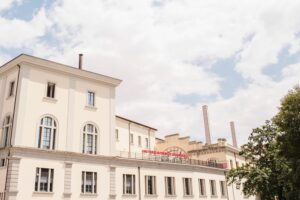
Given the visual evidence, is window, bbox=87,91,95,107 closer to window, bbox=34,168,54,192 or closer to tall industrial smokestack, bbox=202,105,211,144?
window, bbox=34,168,54,192

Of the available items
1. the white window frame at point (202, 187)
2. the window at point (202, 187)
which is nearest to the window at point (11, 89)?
the white window frame at point (202, 187)

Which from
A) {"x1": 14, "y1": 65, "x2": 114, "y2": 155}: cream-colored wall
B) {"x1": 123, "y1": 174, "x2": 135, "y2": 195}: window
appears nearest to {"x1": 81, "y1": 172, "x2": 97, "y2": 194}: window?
{"x1": 14, "y1": 65, "x2": 114, "y2": 155}: cream-colored wall

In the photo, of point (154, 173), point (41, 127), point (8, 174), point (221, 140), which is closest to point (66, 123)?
point (41, 127)

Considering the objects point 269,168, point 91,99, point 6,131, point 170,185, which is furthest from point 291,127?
point 6,131

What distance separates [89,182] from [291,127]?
18801mm

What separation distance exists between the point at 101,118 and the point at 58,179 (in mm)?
8174

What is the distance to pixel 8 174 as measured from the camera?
84.5 feet

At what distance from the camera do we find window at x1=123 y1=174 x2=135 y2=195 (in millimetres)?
33594

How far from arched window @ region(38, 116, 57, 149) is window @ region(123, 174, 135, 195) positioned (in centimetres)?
879

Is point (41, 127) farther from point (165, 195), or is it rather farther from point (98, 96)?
point (165, 195)

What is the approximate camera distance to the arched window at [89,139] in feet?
104

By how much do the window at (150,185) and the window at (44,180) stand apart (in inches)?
457

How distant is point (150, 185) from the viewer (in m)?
36.5

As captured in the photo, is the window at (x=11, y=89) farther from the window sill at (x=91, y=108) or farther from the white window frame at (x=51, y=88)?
the window sill at (x=91, y=108)
